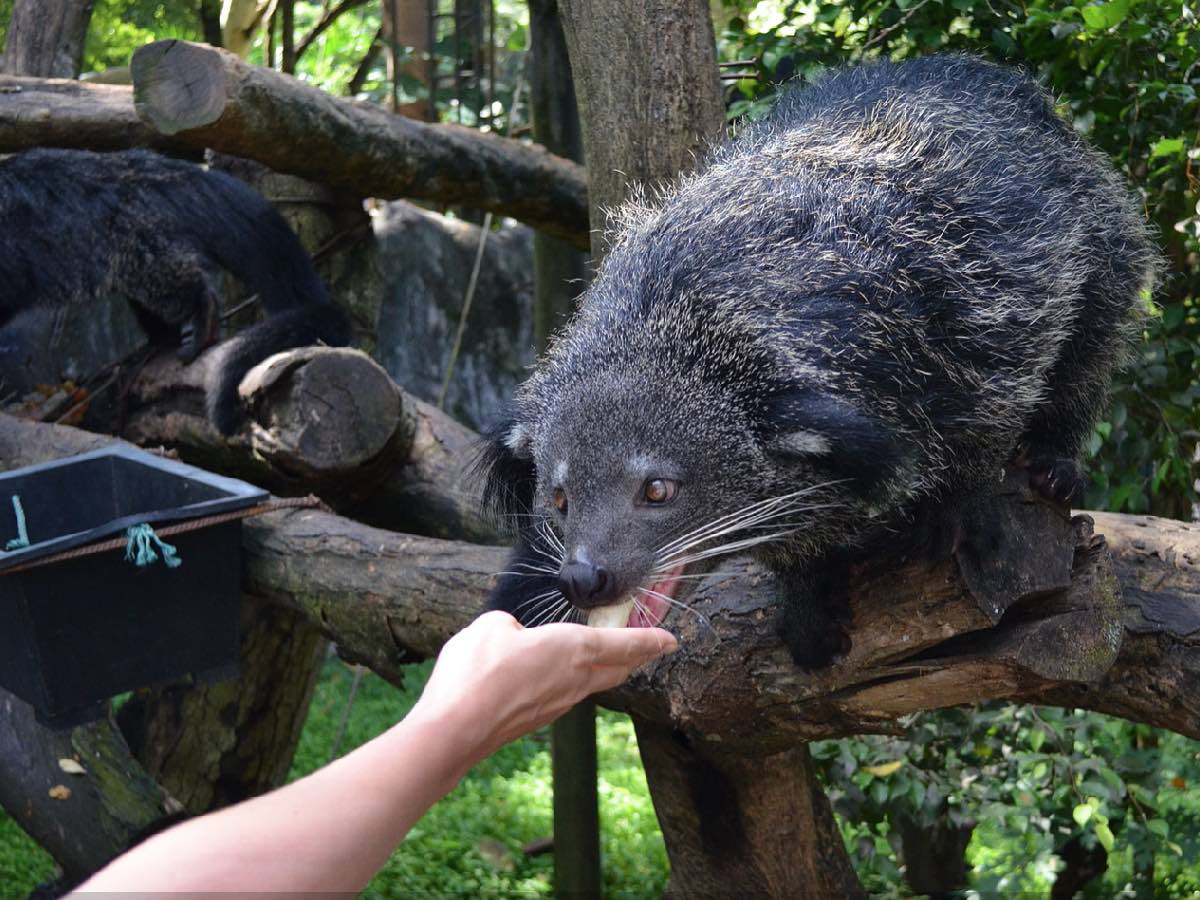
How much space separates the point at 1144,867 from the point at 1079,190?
1.92 m

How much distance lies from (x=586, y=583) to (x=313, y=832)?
94 cm

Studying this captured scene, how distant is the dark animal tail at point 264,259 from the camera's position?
407cm

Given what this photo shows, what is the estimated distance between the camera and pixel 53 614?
2764 millimetres

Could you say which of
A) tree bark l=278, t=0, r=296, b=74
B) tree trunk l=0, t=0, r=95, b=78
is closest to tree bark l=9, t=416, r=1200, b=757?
tree trunk l=0, t=0, r=95, b=78

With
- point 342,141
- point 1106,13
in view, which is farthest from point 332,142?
point 1106,13

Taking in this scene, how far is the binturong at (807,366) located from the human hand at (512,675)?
0.32 metres

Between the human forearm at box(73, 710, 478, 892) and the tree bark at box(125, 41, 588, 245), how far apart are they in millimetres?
2863

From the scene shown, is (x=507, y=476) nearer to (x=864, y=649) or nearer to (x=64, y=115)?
(x=864, y=649)

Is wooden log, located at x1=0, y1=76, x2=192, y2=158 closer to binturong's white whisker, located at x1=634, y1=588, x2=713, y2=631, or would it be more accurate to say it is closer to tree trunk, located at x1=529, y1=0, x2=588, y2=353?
tree trunk, located at x1=529, y1=0, x2=588, y2=353

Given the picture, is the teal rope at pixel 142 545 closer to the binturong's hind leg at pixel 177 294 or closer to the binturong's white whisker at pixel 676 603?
the binturong's white whisker at pixel 676 603

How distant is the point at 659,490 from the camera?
2.08 m

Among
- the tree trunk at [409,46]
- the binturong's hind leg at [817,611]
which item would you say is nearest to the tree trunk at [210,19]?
the tree trunk at [409,46]

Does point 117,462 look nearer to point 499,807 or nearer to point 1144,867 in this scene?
point 499,807

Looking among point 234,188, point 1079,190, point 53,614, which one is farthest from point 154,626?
point 1079,190
